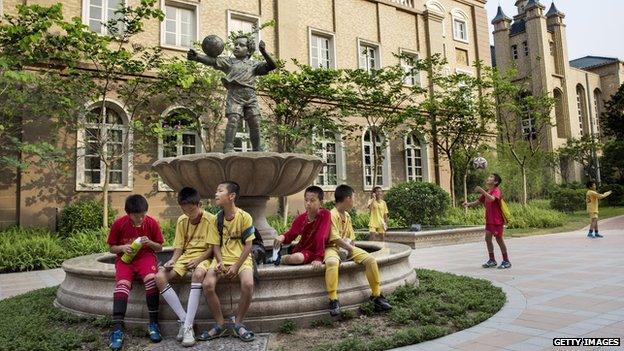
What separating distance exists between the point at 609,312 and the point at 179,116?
12.1m

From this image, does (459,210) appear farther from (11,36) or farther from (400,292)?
(11,36)

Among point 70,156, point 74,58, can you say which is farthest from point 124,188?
point 74,58

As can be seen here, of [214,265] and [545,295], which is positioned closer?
[214,265]

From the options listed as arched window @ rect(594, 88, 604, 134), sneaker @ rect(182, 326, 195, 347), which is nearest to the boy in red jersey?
sneaker @ rect(182, 326, 195, 347)

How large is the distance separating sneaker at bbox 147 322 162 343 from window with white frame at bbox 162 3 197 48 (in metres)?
13.2

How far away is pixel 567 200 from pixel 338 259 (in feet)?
72.4

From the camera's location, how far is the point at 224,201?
434 cm

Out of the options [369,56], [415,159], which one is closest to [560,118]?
[415,159]

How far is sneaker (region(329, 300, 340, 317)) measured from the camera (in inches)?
178

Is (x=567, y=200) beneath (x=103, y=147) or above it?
beneath

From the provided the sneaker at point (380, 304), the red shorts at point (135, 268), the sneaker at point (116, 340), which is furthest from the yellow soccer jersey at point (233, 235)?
the sneaker at point (380, 304)

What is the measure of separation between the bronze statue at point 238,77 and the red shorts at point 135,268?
2487mm

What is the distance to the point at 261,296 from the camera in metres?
4.50

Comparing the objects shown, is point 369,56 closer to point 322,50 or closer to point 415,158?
point 322,50
